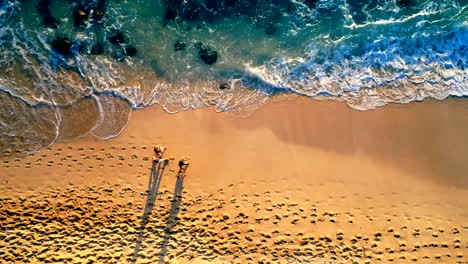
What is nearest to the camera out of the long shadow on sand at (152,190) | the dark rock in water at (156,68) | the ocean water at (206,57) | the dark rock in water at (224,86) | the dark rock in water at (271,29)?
the long shadow on sand at (152,190)

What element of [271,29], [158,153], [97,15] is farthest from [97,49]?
[271,29]

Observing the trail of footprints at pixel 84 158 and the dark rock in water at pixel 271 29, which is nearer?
the trail of footprints at pixel 84 158

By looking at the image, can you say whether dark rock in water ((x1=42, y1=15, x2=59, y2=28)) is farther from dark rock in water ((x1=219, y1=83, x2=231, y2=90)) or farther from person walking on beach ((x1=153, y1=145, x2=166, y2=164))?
dark rock in water ((x1=219, y1=83, x2=231, y2=90))

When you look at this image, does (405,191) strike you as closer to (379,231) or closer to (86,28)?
(379,231)

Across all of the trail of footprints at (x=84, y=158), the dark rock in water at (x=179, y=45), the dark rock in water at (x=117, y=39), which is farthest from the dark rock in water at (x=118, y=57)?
the trail of footprints at (x=84, y=158)

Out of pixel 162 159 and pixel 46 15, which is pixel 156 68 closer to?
pixel 162 159

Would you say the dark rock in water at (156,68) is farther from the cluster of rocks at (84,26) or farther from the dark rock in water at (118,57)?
the dark rock in water at (118,57)

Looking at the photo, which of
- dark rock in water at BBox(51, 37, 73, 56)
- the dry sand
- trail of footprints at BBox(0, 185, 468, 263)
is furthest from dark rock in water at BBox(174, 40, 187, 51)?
trail of footprints at BBox(0, 185, 468, 263)

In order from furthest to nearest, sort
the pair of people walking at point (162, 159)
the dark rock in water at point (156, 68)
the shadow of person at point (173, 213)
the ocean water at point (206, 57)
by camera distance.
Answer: the dark rock in water at point (156, 68)
the ocean water at point (206, 57)
the pair of people walking at point (162, 159)
the shadow of person at point (173, 213)
